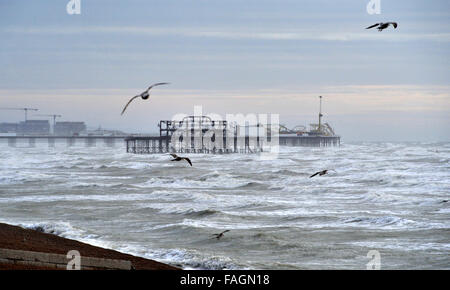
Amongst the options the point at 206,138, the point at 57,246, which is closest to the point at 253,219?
the point at 57,246

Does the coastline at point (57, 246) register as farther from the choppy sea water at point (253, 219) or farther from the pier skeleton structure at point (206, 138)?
the pier skeleton structure at point (206, 138)

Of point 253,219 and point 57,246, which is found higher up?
point 57,246

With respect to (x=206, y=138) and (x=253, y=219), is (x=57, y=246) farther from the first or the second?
(x=206, y=138)

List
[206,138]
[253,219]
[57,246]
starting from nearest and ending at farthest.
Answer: [57,246]
[253,219]
[206,138]

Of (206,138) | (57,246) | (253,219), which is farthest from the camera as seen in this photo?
(206,138)

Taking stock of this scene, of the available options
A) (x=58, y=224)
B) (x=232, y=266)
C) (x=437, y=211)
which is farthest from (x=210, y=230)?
(x=437, y=211)

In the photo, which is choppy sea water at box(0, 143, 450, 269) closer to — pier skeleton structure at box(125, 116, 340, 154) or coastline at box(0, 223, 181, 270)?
coastline at box(0, 223, 181, 270)

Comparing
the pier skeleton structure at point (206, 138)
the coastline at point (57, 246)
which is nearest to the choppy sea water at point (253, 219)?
the coastline at point (57, 246)

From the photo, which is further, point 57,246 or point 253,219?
point 253,219
